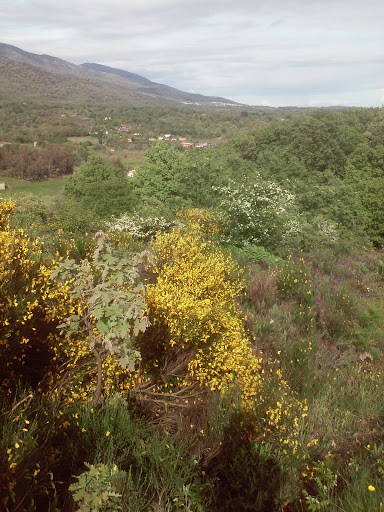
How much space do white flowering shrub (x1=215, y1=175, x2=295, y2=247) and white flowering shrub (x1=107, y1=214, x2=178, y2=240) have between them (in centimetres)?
215

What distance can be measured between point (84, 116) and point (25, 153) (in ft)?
169

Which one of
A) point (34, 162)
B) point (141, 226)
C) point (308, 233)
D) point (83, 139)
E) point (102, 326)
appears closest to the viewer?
point (102, 326)

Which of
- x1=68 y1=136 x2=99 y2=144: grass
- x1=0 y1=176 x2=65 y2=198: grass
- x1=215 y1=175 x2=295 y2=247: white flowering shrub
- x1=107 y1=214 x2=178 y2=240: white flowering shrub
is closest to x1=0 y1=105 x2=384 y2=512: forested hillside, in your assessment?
x1=215 y1=175 x2=295 y2=247: white flowering shrub

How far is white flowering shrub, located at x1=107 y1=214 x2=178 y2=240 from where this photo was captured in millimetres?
13328

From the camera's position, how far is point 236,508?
10.8 ft

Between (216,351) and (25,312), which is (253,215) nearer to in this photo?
(216,351)

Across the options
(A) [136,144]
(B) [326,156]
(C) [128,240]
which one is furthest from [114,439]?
(A) [136,144]

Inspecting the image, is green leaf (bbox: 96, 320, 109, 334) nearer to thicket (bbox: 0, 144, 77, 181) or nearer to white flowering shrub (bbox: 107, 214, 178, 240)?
white flowering shrub (bbox: 107, 214, 178, 240)

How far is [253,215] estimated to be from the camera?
1333 cm

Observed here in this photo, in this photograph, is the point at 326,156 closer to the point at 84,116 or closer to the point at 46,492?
the point at 46,492

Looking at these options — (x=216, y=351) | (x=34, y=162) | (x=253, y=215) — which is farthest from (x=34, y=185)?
(x=216, y=351)

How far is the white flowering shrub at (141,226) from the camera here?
1333cm

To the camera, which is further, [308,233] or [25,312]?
[308,233]

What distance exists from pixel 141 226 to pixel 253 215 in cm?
419
